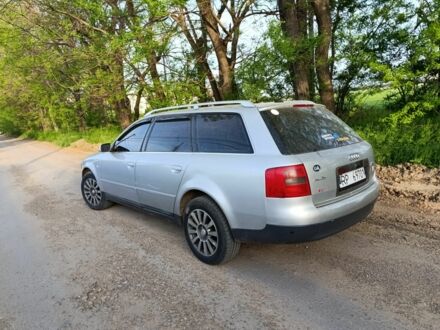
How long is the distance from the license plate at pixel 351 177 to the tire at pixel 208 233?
1176mm

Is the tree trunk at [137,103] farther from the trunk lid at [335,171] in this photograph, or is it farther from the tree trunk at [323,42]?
the trunk lid at [335,171]

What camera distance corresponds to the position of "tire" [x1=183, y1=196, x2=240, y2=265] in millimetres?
3439

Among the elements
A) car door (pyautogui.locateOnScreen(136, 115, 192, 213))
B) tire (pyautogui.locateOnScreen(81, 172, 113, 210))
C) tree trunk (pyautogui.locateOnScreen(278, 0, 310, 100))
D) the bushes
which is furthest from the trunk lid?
tree trunk (pyautogui.locateOnScreen(278, 0, 310, 100))

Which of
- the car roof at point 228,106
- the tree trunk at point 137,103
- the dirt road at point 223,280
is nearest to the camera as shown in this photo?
the dirt road at point 223,280

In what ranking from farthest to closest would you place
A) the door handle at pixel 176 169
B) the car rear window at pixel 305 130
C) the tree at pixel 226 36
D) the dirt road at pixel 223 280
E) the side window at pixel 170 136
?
the tree at pixel 226 36 < the side window at pixel 170 136 < the door handle at pixel 176 169 < the car rear window at pixel 305 130 < the dirt road at pixel 223 280

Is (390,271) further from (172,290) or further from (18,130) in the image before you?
(18,130)

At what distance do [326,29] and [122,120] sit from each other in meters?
9.68

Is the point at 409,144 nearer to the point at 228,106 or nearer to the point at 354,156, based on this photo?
the point at 354,156

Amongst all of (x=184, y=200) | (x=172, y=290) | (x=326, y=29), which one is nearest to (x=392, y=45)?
(x=326, y=29)

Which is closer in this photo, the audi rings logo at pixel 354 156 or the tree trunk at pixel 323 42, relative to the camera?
the audi rings logo at pixel 354 156

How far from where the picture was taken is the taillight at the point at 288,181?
117 inches

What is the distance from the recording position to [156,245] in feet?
14.1

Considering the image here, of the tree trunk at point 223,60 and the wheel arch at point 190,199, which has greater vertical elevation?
the tree trunk at point 223,60

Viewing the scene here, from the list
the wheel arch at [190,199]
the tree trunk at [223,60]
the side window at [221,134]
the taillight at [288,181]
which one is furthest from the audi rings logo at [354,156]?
the tree trunk at [223,60]
